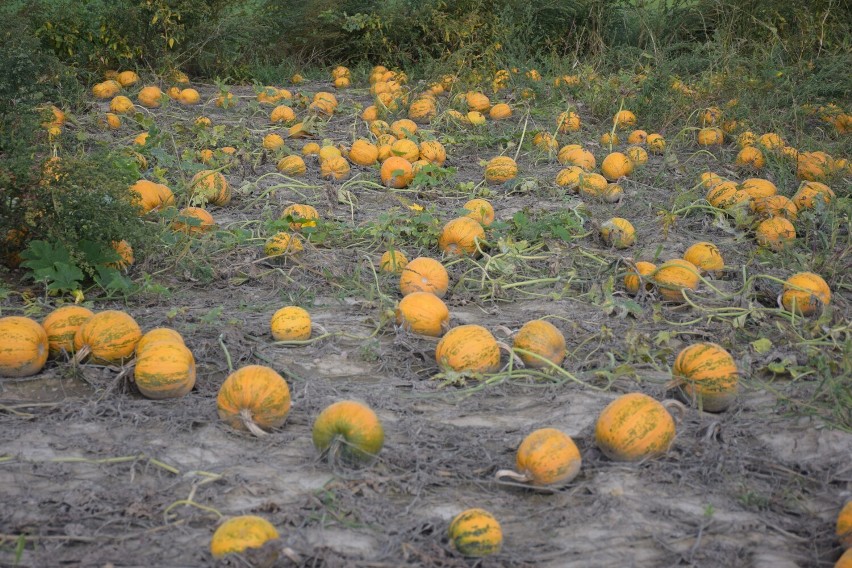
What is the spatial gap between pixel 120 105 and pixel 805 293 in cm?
575

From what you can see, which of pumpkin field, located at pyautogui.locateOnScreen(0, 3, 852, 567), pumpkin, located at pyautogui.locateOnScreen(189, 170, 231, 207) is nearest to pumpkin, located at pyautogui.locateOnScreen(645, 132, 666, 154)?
pumpkin field, located at pyautogui.locateOnScreen(0, 3, 852, 567)

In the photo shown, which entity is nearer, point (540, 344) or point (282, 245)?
point (540, 344)

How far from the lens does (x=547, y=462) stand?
302 centimetres

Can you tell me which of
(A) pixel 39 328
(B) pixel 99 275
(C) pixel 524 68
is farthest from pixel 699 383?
(C) pixel 524 68

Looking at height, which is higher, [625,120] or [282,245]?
[282,245]

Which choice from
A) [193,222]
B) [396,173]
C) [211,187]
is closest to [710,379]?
[193,222]

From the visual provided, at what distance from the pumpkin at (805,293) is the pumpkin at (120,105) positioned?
5.60m

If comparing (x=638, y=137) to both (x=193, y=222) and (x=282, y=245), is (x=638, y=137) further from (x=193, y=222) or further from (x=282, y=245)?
(x=193, y=222)

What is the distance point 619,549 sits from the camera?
2727 mm

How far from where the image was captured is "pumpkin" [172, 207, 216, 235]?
17.0 feet

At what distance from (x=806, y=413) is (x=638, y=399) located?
0.68 m

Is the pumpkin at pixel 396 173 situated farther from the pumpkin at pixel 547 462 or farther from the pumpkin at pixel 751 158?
the pumpkin at pixel 547 462

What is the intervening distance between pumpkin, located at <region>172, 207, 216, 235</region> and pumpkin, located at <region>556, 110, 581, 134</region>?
3360 millimetres

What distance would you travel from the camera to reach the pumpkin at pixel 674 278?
4637mm
